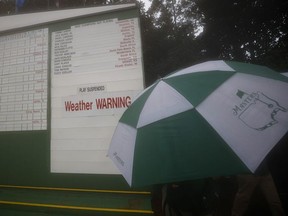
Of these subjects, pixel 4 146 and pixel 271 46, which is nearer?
pixel 4 146

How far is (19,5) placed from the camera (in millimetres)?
8211

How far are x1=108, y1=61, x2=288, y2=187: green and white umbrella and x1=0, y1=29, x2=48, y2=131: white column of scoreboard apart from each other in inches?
172

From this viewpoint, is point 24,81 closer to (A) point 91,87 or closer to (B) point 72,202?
(A) point 91,87

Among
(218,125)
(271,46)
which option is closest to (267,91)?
(218,125)

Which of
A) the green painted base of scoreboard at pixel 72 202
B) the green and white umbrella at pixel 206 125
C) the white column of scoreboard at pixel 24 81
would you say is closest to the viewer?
the green and white umbrella at pixel 206 125

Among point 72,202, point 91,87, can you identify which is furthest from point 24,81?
point 72,202

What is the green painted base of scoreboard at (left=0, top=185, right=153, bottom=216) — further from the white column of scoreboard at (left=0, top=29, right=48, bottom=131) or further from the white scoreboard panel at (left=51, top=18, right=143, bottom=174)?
the white column of scoreboard at (left=0, top=29, right=48, bottom=131)

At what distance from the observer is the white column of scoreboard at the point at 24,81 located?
5.68 meters

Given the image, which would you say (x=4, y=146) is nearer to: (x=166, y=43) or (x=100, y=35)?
(x=100, y=35)

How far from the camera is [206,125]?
1.58 m

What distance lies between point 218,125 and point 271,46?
16.0m

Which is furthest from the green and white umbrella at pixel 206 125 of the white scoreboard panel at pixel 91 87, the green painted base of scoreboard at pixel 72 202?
the white scoreboard panel at pixel 91 87

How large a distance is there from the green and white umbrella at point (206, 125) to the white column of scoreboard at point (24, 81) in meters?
4.38

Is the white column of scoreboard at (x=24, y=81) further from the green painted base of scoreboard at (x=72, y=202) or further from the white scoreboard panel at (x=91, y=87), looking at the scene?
the green painted base of scoreboard at (x=72, y=202)
